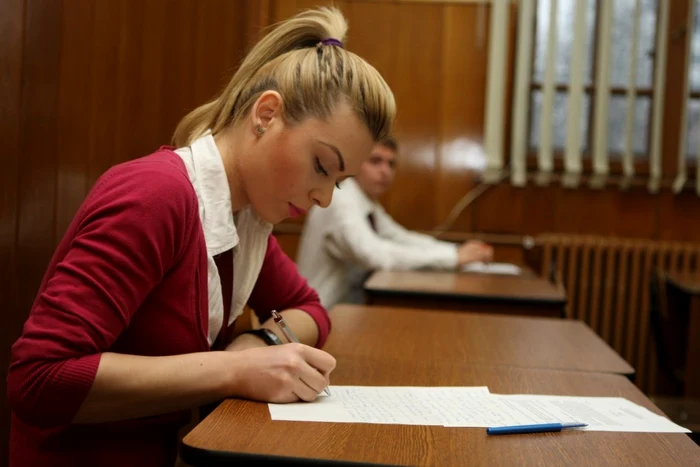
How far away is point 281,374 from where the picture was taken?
3.42 feet

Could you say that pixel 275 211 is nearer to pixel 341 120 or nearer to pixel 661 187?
pixel 341 120

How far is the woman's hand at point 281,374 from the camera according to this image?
1038 millimetres

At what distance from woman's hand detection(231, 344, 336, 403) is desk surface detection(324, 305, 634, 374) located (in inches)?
17.1

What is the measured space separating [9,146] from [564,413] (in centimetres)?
104

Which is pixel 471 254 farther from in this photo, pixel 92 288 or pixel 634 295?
pixel 92 288

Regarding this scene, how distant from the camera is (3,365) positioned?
1493mm

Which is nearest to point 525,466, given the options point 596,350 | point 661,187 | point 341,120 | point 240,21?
point 341,120

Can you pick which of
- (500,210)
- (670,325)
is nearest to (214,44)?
(670,325)

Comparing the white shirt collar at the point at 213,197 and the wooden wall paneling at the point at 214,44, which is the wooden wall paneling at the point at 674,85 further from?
the white shirt collar at the point at 213,197

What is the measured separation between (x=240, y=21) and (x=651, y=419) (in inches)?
68.5

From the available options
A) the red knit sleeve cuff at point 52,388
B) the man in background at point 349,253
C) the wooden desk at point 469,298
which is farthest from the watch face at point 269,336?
the man in background at point 349,253

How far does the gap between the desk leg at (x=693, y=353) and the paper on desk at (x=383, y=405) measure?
202 centimetres

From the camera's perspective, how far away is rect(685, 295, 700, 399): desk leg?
9.68 ft

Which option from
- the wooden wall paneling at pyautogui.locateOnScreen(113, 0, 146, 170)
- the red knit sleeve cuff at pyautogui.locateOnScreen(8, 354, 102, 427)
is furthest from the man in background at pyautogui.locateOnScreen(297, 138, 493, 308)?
the red knit sleeve cuff at pyautogui.locateOnScreen(8, 354, 102, 427)
